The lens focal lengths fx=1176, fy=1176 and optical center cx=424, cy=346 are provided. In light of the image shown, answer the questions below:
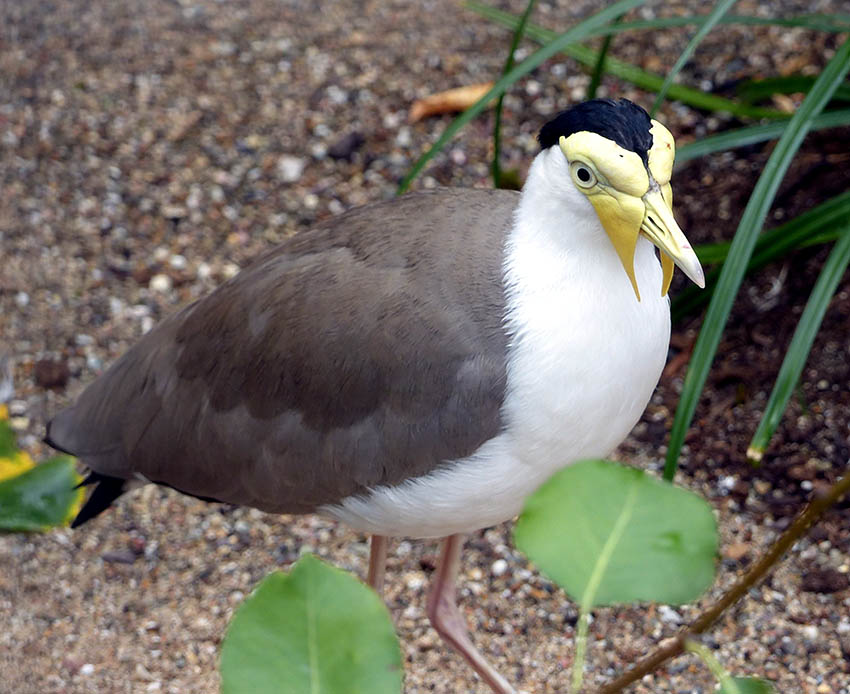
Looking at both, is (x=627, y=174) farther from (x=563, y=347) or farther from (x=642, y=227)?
(x=563, y=347)

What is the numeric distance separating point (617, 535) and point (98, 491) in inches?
Result: 84.1

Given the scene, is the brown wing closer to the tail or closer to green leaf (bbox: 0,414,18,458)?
the tail

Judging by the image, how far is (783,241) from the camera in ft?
10.1

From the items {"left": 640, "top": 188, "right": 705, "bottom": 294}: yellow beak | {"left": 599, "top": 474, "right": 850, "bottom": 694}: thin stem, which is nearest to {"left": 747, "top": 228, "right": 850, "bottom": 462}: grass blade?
{"left": 640, "top": 188, "right": 705, "bottom": 294}: yellow beak

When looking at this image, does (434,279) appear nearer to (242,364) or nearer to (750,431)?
(242,364)

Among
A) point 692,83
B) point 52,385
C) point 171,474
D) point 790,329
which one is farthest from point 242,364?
point 692,83

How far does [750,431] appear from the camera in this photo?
10.2 ft

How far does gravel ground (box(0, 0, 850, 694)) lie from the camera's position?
9.38 ft

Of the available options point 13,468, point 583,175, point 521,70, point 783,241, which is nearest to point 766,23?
point 783,241

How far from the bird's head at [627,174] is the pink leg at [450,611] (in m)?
0.99

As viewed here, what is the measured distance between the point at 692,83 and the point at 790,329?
1.12 m

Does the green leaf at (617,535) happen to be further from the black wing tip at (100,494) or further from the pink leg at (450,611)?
the black wing tip at (100,494)

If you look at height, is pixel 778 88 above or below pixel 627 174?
below

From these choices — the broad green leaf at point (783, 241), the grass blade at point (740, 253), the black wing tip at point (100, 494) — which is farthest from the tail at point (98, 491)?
the broad green leaf at point (783, 241)
